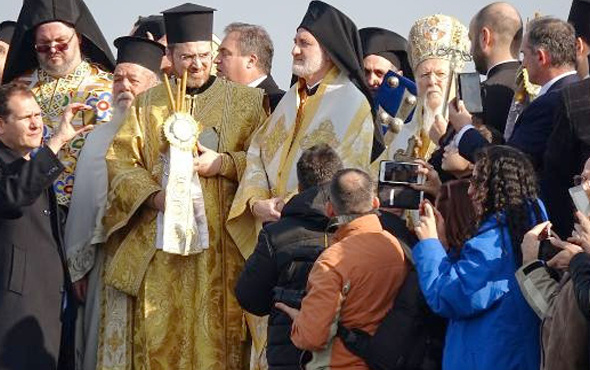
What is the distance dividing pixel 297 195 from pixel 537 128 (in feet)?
4.14

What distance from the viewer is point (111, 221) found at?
10.2m

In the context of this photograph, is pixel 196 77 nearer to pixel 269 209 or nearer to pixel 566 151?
pixel 269 209

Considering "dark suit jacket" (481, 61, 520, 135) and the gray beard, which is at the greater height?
"dark suit jacket" (481, 61, 520, 135)

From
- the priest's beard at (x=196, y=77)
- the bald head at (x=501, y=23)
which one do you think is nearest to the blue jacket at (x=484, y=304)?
the bald head at (x=501, y=23)

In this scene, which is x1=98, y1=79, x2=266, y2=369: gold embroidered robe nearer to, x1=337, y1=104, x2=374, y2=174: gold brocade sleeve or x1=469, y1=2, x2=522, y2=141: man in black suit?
x1=337, y1=104, x2=374, y2=174: gold brocade sleeve

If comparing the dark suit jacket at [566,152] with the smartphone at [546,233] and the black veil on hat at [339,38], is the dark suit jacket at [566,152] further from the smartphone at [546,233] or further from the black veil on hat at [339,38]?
the black veil on hat at [339,38]

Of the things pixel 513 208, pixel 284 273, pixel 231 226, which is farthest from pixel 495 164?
pixel 231 226

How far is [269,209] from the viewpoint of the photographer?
30.8ft

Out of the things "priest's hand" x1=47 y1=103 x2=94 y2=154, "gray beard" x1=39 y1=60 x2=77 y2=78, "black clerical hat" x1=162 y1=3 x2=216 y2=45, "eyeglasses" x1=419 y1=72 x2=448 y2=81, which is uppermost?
"black clerical hat" x1=162 y1=3 x2=216 y2=45

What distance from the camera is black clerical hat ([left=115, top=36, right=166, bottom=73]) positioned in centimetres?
1048

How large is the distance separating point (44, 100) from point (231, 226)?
1.77 meters

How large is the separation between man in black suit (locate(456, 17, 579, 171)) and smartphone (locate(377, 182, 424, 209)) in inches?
13.4

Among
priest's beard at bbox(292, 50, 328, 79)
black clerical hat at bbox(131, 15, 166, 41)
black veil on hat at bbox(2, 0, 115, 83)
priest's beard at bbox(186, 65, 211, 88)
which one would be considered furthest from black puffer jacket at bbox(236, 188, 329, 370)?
black clerical hat at bbox(131, 15, 166, 41)

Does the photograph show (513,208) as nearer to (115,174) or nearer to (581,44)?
(581,44)
